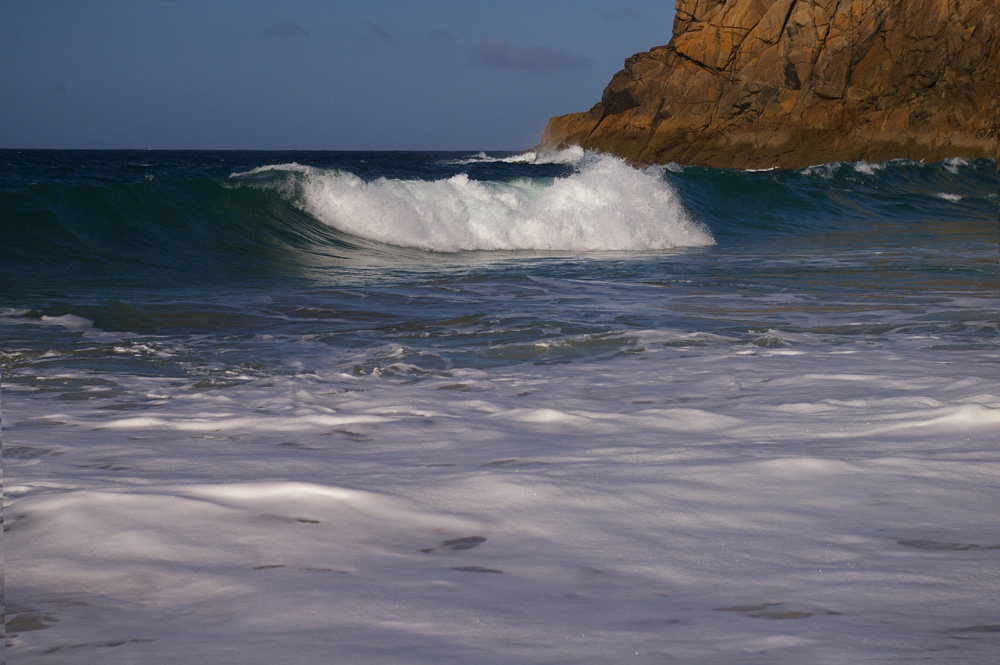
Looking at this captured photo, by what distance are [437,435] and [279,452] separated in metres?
0.53

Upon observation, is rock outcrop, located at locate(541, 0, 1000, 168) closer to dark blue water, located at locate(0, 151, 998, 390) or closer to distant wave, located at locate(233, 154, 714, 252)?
dark blue water, located at locate(0, 151, 998, 390)

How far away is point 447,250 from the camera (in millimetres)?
11430

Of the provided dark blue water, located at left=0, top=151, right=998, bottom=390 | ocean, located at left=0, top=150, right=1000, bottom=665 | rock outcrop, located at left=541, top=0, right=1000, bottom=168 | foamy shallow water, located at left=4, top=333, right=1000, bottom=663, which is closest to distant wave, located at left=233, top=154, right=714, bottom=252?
dark blue water, located at left=0, top=151, right=998, bottom=390

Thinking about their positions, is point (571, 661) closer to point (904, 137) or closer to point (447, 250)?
point (447, 250)

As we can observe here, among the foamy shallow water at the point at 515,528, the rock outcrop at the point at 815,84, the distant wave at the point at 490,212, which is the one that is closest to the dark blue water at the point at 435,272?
the distant wave at the point at 490,212

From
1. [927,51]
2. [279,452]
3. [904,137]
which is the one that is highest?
[927,51]

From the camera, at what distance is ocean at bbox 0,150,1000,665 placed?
4.63 feet

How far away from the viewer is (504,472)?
2.34 meters

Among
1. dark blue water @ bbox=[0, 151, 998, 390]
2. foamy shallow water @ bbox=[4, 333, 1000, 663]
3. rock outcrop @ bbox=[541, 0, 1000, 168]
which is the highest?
rock outcrop @ bbox=[541, 0, 1000, 168]

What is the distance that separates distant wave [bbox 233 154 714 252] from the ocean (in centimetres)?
467

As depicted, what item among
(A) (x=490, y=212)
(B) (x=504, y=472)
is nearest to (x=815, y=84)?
(A) (x=490, y=212)

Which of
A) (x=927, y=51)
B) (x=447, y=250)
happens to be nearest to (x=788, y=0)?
(x=927, y=51)

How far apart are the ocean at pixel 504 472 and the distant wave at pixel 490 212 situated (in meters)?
4.67

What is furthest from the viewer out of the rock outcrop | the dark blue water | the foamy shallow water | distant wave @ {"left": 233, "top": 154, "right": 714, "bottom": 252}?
the rock outcrop
